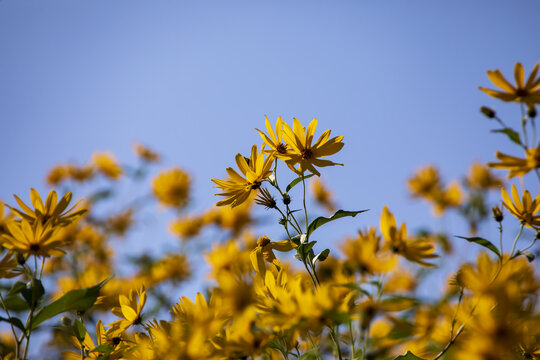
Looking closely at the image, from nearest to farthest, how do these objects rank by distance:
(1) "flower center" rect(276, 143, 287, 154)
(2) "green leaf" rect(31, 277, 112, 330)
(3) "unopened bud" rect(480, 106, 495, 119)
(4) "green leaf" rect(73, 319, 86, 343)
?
(2) "green leaf" rect(31, 277, 112, 330), (4) "green leaf" rect(73, 319, 86, 343), (1) "flower center" rect(276, 143, 287, 154), (3) "unopened bud" rect(480, 106, 495, 119)

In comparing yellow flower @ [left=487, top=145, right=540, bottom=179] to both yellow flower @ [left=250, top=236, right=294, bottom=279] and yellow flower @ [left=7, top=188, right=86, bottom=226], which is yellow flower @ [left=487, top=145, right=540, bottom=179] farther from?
yellow flower @ [left=7, top=188, right=86, bottom=226]

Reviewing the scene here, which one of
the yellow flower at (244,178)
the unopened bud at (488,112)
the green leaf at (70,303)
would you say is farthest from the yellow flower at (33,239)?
the unopened bud at (488,112)

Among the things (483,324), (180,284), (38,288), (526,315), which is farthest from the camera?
(180,284)

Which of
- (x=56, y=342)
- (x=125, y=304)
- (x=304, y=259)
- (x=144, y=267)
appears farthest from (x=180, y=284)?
(x=304, y=259)

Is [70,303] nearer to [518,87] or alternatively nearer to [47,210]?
[47,210]

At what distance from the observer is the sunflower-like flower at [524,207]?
1.33 meters

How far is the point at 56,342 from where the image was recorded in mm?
2693

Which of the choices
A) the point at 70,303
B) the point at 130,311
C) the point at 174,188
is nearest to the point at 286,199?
the point at 130,311

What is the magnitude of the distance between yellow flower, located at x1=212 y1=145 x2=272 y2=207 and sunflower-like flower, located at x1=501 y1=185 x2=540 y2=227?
0.82 m

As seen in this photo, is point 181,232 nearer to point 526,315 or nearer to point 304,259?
point 304,259

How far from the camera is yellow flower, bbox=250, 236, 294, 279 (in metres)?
1.24

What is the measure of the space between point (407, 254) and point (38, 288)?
1.09 metres

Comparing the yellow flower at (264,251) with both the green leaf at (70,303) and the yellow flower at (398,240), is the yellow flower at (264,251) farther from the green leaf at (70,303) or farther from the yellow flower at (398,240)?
the green leaf at (70,303)

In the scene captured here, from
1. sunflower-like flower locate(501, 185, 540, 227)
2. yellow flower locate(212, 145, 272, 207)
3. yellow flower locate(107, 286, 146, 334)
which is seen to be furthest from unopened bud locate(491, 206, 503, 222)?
yellow flower locate(107, 286, 146, 334)
